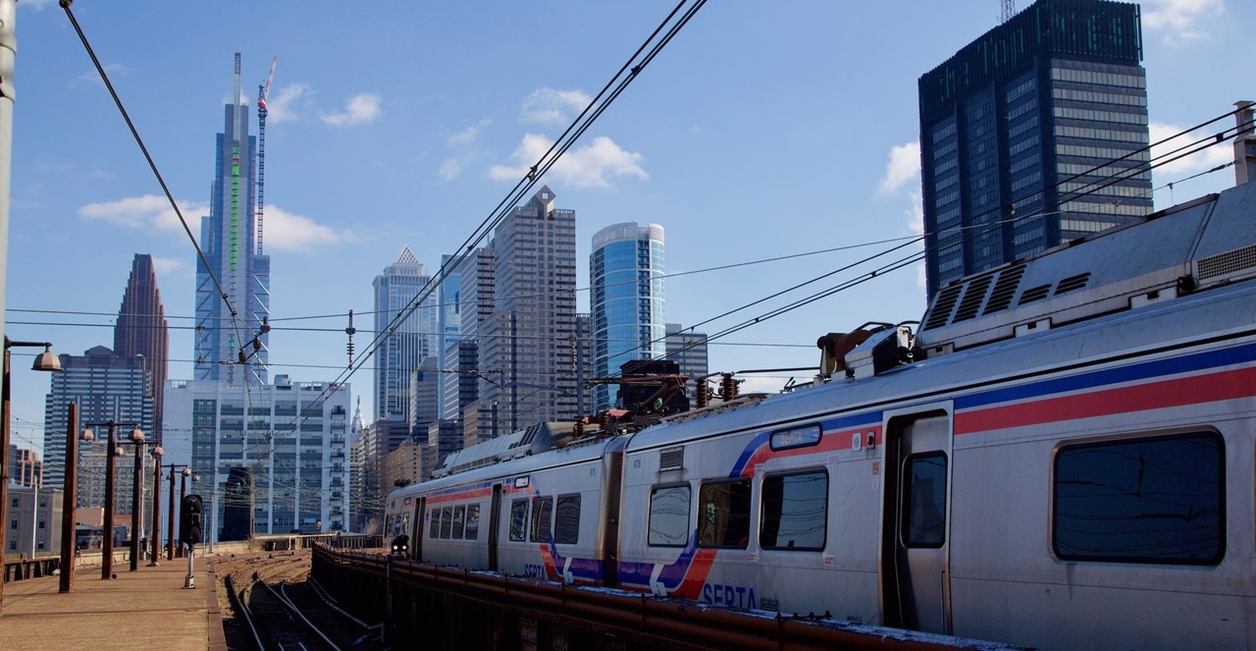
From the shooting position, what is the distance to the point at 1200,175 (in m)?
14.5

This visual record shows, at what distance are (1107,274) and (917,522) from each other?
2389 millimetres

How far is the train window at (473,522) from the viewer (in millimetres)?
22844

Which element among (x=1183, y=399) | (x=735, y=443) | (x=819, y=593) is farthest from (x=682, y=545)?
(x=1183, y=399)

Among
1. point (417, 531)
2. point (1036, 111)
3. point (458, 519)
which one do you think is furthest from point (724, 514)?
point (1036, 111)

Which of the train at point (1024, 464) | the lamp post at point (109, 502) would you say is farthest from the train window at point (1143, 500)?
the lamp post at point (109, 502)

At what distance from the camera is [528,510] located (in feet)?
64.2

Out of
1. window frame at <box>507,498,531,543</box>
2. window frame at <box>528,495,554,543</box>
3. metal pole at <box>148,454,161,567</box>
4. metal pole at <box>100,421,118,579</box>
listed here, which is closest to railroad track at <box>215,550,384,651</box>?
metal pole at <box>148,454,161,567</box>

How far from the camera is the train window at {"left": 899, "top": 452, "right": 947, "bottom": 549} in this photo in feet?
28.9

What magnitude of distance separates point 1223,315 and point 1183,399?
0.54 metres

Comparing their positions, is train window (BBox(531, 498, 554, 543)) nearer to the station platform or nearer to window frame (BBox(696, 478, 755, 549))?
the station platform

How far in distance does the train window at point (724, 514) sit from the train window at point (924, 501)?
2592 millimetres

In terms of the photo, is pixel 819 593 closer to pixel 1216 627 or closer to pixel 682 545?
pixel 682 545

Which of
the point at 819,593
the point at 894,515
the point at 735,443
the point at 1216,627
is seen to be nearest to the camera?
the point at 1216,627

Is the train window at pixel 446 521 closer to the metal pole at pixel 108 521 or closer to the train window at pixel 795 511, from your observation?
the train window at pixel 795 511
